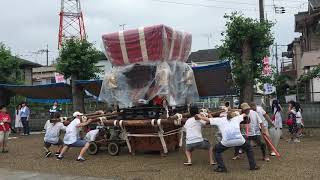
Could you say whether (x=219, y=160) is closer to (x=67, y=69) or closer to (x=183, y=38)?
(x=183, y=38)

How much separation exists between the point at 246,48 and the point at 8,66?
16.6m

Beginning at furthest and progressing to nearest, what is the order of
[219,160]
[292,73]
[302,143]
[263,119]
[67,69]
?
[292,73] < [67,69] < [302,143] < [263,119] < [219,160]

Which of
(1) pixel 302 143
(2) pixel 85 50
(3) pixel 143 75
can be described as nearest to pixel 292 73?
(2) pixel 85 50

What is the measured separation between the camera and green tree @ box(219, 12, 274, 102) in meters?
18.1

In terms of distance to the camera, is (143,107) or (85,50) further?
(85,50)

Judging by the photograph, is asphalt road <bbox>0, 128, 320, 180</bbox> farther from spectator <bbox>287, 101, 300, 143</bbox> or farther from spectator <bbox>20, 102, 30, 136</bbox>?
spectator <bbox>20, 102, 30, 136</bbox>

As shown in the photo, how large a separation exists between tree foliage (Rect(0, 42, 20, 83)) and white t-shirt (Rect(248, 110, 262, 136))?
20273 millimetres

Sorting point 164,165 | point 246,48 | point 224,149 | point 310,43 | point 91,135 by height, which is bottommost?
point 164,165

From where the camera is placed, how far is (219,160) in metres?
10.8

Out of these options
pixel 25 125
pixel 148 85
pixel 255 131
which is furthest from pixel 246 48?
pixel 25 125

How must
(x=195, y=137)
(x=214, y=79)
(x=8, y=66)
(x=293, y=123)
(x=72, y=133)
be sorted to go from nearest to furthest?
(x=195, y=137)
(x=72, y=133)
(x=293, y=123)
(x=214, y=79)
(x=8, y=66)

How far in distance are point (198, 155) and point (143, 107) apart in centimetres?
218

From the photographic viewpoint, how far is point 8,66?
29.2 meters

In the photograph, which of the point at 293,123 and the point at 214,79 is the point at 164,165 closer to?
the point at 214,79
